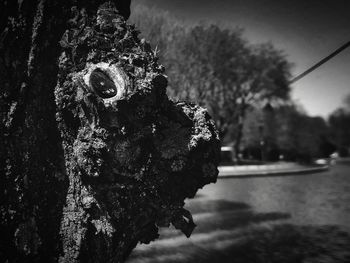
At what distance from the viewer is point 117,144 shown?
88.3 inches

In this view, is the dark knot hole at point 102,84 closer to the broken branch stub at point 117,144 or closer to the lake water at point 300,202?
the broken branch stub at point 117,144

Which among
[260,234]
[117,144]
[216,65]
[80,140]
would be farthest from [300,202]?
[216,65]

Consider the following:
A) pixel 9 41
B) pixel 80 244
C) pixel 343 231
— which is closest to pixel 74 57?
pixel 9 41

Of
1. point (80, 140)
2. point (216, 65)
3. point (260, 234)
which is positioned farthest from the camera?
point (216, 65)

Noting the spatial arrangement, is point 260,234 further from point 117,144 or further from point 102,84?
point 102,84

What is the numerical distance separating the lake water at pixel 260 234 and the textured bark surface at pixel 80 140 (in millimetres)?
2290

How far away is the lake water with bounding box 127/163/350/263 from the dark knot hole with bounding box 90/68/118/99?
301cm

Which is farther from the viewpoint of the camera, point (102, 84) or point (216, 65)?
point (216, 65)

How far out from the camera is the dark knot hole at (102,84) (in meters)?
2.20

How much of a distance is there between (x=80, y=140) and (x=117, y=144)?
28 centimetres

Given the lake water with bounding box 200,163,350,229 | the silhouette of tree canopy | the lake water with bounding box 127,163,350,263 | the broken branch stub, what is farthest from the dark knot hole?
the silhouette of tree canopy

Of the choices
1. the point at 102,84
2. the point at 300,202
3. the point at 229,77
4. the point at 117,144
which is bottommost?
the point at 300,202

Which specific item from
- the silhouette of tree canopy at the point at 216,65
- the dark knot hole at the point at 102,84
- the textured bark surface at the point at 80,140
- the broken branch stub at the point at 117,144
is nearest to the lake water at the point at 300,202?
the broken branch stub at the point at 117,144

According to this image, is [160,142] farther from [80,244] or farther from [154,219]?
[80,244]
